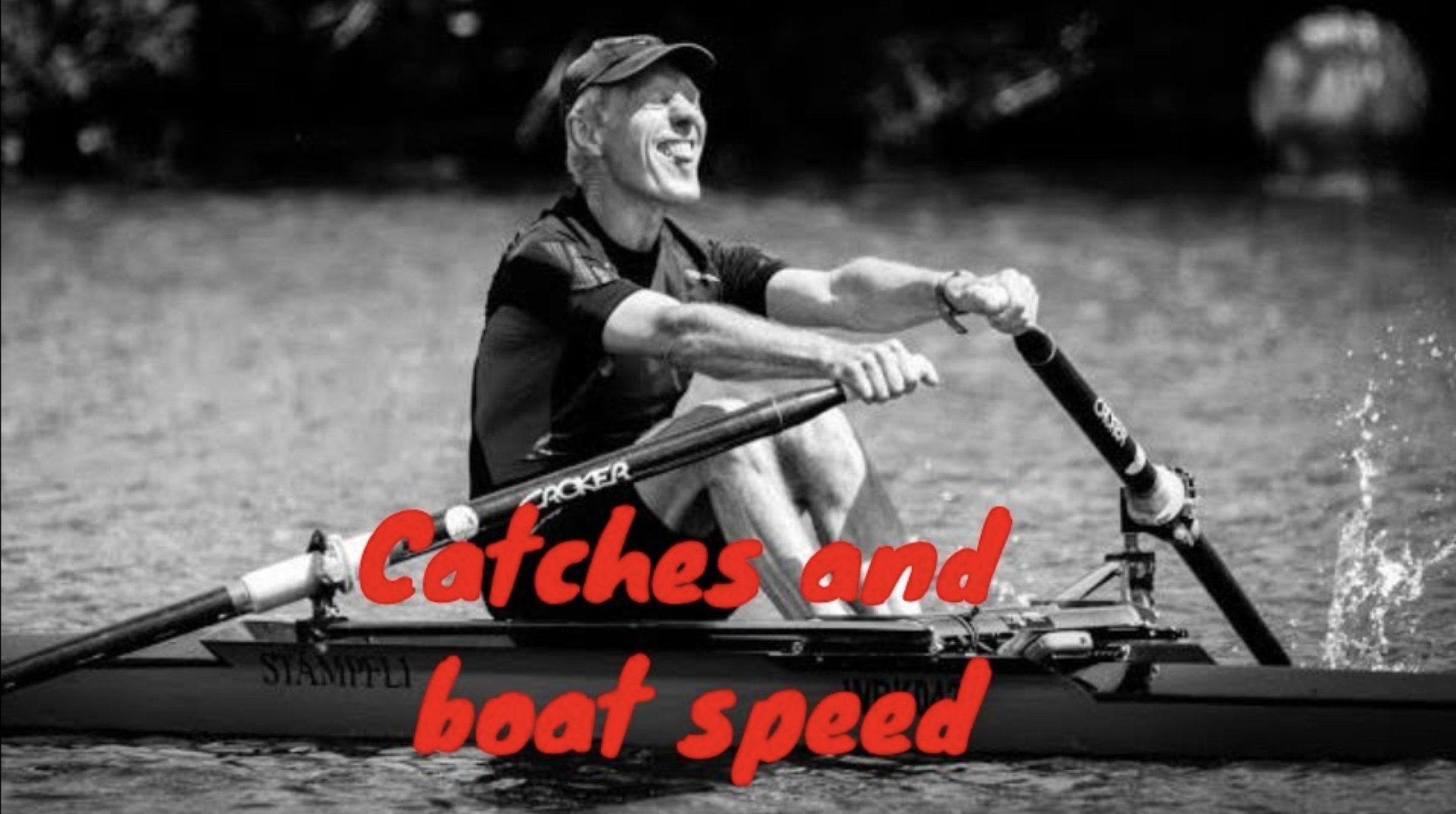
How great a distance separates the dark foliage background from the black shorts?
14823mm

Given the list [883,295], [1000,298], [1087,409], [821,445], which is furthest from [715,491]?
[1087,409]

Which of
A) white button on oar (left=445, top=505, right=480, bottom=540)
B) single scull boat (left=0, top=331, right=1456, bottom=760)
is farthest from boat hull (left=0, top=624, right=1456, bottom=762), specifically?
white button on oar (left=445, top=505, right=480, bottom=540)

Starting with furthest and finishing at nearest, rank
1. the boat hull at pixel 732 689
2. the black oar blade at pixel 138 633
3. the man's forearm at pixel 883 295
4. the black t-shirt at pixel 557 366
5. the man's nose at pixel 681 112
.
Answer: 1. the man's nose at pixel 681 112
2. the man's forearm at pixel 883 295
3. the black t-shirt at pixel 557 366
4. the boat hull at pixel 732 689
5. the black oar blade at pixel 138 633

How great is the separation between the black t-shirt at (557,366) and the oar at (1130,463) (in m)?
0.94

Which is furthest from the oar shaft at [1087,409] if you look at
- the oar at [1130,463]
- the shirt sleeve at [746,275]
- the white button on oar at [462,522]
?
the white button on oar at [462,522]

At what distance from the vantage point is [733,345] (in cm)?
700

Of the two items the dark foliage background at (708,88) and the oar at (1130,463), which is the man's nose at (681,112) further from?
the dark foliage background at (708,88)

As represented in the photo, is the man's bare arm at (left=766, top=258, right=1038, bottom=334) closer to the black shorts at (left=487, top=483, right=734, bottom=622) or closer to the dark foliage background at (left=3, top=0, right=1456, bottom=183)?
the black shorts at (left=487, top=483, right=734, bottom=622)

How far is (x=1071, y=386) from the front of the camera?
7320 mm

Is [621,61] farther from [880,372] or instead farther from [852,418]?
[852,418]

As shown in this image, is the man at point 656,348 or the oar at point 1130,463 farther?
the oar at point 1130,463

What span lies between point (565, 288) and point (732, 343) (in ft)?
1.55

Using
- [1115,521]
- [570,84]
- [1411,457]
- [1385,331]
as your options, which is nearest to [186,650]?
[570,84]

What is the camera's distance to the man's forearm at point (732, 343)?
22.9ft
